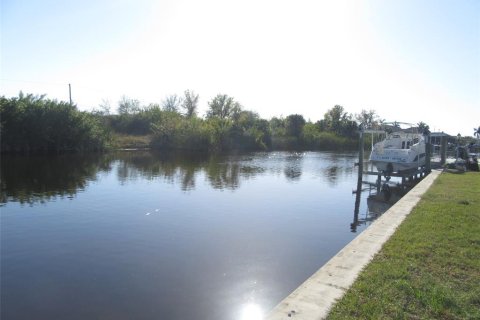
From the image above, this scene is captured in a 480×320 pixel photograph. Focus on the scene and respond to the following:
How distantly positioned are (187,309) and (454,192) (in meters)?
13.3

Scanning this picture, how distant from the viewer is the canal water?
295 inches

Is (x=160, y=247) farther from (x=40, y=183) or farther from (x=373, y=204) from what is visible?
(x=40, y=183)

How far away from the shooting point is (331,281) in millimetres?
6461

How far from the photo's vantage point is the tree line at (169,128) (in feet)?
145

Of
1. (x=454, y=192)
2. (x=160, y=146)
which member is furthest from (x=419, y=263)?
(x=160, y=146)

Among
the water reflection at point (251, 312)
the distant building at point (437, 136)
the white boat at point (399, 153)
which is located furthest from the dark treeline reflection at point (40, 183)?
the distant building at point (437, 136)

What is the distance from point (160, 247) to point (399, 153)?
1982cm

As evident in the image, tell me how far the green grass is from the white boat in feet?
50.6

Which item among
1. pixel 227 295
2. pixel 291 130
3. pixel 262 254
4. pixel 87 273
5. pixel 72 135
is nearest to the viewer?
pixel 227 295

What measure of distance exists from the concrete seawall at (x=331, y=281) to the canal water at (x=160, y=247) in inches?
55.3

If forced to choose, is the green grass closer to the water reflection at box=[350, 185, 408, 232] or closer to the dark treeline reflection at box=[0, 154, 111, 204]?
the water reflection at box=[350, 185, 408, 232]

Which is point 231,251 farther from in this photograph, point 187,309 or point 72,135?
point 72,135

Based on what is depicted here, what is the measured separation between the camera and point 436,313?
5230mm

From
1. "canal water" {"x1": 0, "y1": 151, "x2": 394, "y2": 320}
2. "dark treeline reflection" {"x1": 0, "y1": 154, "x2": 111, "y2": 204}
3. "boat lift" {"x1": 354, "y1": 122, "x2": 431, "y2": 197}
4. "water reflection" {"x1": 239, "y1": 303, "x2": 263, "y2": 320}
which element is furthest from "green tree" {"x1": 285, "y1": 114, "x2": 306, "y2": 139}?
"water reflection" {"x1": 239, "y1": 303, "x2": 263, "y2": 320}
